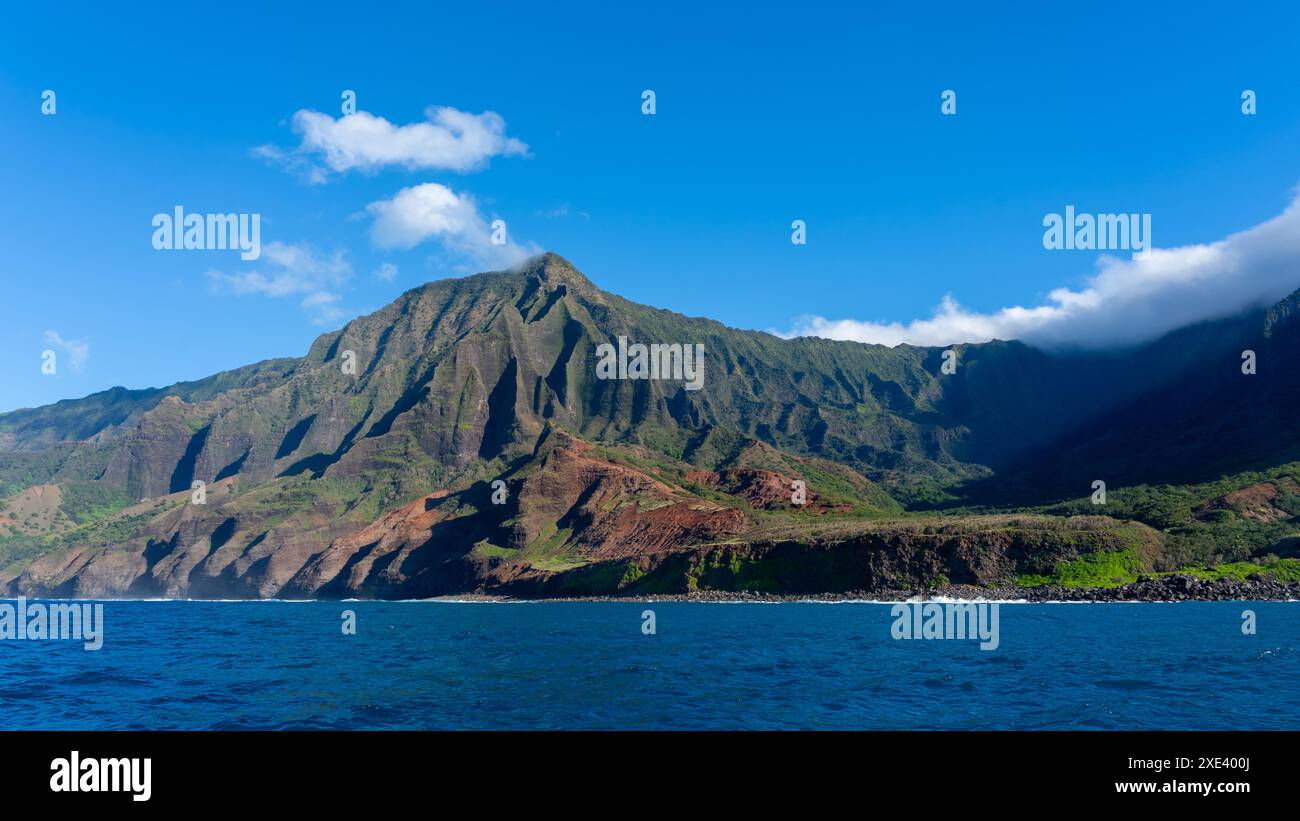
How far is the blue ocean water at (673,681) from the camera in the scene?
155 feet

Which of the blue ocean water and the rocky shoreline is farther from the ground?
the blue ocean water

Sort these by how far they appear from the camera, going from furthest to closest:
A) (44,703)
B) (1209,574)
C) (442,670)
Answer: (1209,574) → (442,670) → (44,703)

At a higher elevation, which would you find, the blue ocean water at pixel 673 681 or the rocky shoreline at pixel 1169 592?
the blue ocean water at pixel 673 681

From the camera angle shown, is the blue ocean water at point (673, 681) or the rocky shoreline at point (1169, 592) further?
the rocky shoreline at point (1169, 592)

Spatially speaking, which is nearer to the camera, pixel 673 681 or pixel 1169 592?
pixel 673 681

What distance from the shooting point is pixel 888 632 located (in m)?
110

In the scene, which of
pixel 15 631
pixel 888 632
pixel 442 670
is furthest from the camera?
pixel 15 631

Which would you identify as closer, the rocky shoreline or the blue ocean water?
the blue ocean water

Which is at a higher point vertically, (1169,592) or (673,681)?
(673,681)

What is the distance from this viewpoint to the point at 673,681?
61.7 m

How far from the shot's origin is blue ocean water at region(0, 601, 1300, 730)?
47.2 meters
